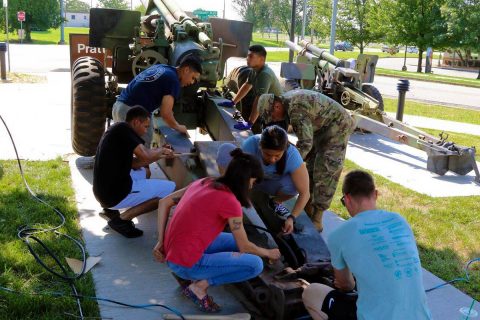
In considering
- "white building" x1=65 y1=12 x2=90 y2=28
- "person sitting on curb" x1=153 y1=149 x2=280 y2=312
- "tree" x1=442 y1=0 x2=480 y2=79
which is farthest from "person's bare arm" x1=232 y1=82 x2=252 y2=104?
"white building" x1=65 y1=12 x2=90 y2=28

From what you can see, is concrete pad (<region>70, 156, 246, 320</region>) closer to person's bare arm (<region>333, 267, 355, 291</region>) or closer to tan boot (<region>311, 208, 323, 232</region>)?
person's bare arm (<region>333, 267, 355, 291</region>)

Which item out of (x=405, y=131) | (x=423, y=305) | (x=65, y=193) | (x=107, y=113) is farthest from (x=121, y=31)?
(x=423, y=305)

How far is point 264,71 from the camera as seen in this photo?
7207mm

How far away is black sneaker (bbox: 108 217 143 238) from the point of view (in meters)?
5.25

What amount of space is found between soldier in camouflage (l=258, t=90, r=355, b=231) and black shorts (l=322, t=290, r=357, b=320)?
190 cm

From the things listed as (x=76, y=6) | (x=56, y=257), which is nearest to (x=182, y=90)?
(x=56, y=257)

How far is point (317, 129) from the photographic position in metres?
5.52

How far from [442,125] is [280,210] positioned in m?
9.16

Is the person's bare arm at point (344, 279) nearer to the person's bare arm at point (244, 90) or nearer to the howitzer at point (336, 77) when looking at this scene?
the person's bare arm at point (244, 90)

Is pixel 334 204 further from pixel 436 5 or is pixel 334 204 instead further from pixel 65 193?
pixel 436 5

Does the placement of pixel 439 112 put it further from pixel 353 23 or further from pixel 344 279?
pixel 353 23

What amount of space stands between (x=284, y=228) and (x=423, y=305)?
1451 mm

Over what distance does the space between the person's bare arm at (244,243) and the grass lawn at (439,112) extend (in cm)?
1121

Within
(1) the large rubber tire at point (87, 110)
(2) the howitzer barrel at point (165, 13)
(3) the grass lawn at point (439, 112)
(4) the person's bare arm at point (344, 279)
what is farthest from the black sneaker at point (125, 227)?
(3) the grass lawn at point (439, 112)
